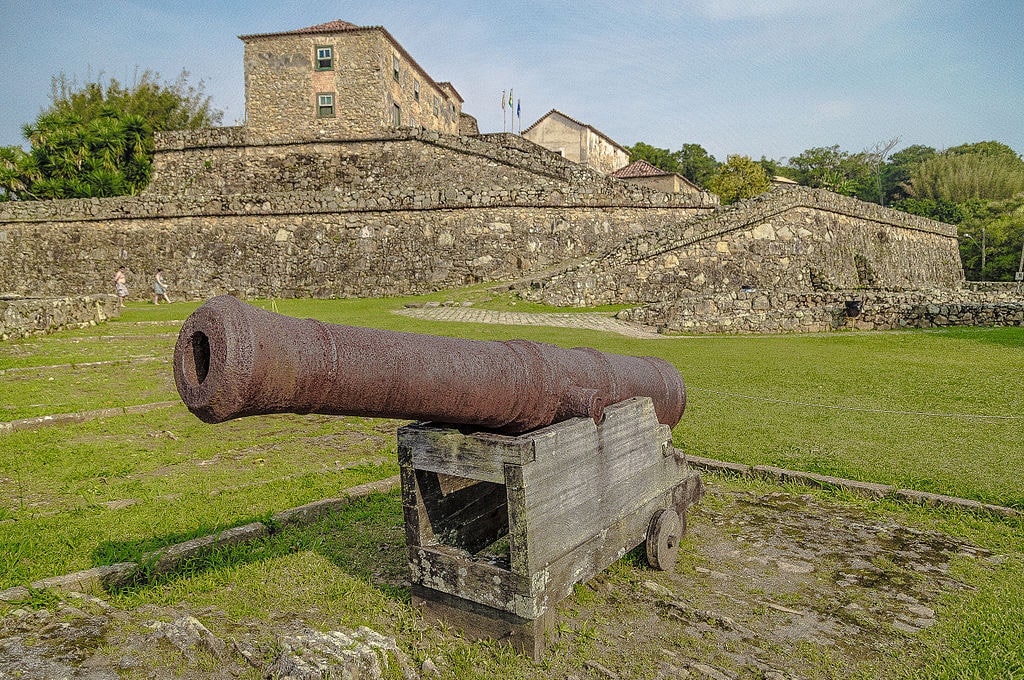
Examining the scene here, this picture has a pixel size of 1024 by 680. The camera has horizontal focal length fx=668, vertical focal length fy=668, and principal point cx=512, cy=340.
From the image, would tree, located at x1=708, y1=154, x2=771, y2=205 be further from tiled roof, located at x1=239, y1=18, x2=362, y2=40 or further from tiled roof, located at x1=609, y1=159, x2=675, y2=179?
tiled roof, located at x1=239, y1=18, x2=362, y2=40

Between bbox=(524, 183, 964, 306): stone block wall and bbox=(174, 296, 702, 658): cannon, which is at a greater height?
bbox=(524, 183, 964, 306): stone block wall

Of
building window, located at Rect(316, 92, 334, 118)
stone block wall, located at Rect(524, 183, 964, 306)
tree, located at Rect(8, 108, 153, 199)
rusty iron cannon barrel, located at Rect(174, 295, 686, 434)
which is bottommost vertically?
rusty iron cannon barrel, located at Rect(174, 295, 686, 434)

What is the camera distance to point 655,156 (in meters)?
58.2

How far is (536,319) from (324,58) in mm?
21036

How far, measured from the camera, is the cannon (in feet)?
6.40

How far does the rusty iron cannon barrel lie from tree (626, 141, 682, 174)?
56.9m

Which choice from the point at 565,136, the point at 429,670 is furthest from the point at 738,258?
the point at 565,136

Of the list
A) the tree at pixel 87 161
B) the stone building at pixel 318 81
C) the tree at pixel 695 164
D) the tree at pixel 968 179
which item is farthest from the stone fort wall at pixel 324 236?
the tree at pixel 968 179

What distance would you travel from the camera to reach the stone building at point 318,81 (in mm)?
30031

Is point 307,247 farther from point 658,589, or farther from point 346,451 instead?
point 658,589

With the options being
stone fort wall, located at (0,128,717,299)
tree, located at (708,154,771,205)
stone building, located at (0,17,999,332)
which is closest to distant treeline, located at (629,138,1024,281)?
tree, located at (708,154,771,205)

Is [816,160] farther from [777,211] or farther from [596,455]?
[596,455]

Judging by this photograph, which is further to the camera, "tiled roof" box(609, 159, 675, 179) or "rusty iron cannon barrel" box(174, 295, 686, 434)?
"tiled roof" box(609, 159, 675, 179)

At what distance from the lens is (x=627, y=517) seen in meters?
3.35
